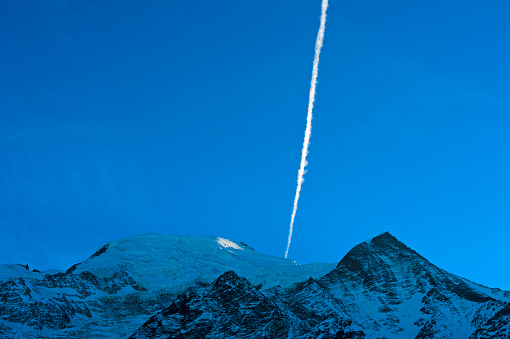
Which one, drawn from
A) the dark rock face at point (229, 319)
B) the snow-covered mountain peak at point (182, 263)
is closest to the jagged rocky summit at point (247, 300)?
the dark rock face at point (229, 319)

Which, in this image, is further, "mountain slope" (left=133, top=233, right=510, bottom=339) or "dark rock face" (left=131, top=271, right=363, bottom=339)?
"mountain slope" (left=133, top=233, right=510, bottom=339)

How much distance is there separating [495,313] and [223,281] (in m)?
46.6

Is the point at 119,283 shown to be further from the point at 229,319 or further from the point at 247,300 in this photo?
the point at 229,319

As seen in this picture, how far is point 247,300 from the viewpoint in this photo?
94.4 metres

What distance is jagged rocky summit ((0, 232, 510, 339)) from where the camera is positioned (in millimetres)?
87938

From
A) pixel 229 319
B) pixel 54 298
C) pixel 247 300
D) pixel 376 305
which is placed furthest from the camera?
pixel 376 305

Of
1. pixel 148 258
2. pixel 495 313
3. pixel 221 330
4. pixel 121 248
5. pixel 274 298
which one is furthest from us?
pixel 121 248

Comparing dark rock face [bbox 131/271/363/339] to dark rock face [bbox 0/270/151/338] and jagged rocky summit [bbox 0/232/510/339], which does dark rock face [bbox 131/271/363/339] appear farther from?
dark rock face [bbox 0/270/151/338]

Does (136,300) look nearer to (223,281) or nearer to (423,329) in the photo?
(223,281)

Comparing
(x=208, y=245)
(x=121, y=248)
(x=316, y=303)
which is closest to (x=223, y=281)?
(x=316, y=303)

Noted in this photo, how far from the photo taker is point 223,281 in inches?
3839

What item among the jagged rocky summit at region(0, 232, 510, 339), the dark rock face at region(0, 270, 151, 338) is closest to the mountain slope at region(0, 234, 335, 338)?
the dark rock face at region(0, 270, 151, 338)

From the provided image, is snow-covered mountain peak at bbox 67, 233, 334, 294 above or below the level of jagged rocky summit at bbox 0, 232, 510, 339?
above

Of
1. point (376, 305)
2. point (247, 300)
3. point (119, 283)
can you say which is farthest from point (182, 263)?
point (247, 300)
